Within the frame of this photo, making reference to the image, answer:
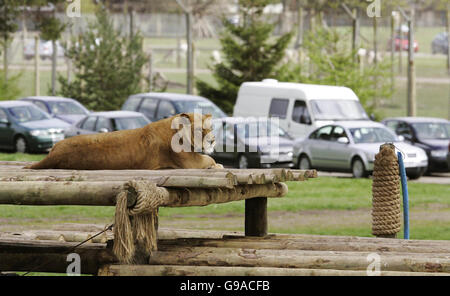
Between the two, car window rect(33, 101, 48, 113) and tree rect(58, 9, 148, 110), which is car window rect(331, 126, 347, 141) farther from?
tree rect(58, 9, 148, 110)

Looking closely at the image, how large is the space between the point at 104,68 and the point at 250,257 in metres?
35.6

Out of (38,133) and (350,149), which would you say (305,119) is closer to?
(350,149)

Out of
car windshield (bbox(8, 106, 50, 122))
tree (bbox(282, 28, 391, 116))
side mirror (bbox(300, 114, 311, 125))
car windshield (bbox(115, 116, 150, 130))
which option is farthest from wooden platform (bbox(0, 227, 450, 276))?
tree (bbox(282, 28, 391, 116))

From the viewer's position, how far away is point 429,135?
30.7 metres

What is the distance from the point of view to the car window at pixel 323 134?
29.1 meters

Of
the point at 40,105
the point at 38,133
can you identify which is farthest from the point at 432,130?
the point at 40,105

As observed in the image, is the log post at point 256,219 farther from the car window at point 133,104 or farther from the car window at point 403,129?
the car window at point 133,104

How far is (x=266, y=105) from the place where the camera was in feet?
107

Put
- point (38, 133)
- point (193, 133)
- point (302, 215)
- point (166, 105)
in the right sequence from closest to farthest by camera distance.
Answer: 1. point (193, 133)
2. point (302, 215)
3. point (38, 133)
4. point (166, 105)

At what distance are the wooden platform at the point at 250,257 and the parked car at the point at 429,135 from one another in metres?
20.6

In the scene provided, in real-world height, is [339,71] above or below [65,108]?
above

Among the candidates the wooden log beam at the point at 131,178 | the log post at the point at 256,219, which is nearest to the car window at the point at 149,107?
the log post at the point at 256,219

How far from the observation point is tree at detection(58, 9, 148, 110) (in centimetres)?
4256

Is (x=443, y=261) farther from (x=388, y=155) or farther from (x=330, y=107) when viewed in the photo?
(x=330, y=107)
